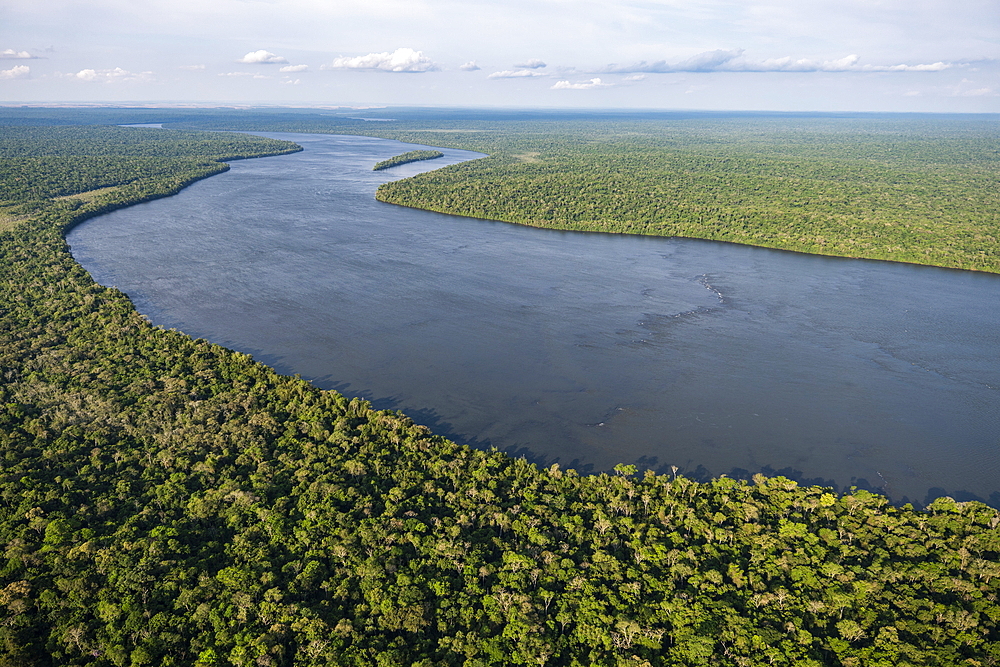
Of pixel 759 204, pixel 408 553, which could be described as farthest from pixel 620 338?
pixel 759 204

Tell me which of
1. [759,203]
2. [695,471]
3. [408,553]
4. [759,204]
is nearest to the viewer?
[408,553]

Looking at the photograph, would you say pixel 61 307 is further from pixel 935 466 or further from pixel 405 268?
pixel 935 466

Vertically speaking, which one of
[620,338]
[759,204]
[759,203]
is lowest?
[620,338]

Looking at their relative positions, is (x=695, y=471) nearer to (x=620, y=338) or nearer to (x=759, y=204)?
Result: (x=620, y=338)

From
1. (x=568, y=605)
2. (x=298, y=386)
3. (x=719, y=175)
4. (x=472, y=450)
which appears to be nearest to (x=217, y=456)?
(x=298, y=386)

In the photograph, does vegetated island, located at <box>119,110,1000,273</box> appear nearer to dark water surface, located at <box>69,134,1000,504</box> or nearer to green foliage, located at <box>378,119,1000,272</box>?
green foliage, located at <box>378,119,1000,272</box>

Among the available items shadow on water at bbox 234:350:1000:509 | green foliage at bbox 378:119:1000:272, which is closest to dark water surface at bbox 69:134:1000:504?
shadow on water at bbox 234:350:1000:509
